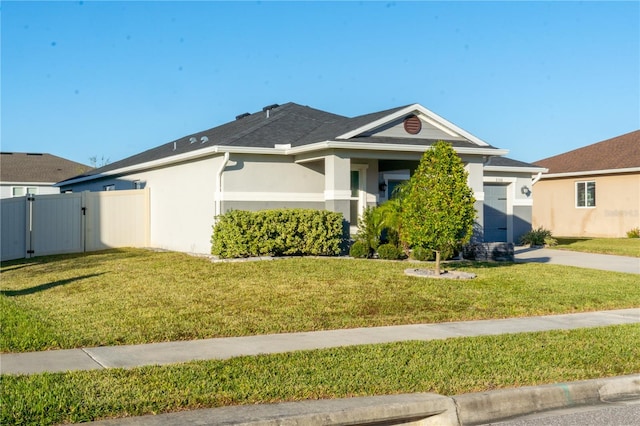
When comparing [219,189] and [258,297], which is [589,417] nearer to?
[258,297]

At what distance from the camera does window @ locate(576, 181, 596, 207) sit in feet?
109

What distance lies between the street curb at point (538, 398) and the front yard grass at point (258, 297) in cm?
356

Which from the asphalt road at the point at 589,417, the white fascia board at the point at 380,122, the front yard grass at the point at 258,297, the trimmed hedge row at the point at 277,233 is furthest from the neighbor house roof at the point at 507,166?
the asphalt road at the point at 589,417

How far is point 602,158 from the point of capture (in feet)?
110

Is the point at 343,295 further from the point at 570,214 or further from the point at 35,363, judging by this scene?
the point at 570,214

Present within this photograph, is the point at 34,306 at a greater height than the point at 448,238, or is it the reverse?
the point at 448,238

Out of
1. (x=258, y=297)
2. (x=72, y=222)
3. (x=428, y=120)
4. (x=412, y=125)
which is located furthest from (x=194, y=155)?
(x=258, y=297)

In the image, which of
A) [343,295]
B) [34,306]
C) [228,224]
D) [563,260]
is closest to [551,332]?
[343,295]

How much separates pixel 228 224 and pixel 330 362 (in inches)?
420

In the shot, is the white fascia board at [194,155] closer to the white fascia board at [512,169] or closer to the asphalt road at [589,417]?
the white fascia board at [512,169]

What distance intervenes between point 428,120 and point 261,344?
42.7 feet

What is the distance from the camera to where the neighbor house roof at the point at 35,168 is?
143 ft

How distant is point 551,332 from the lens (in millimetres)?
9797

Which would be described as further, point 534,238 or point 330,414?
point 534,238
